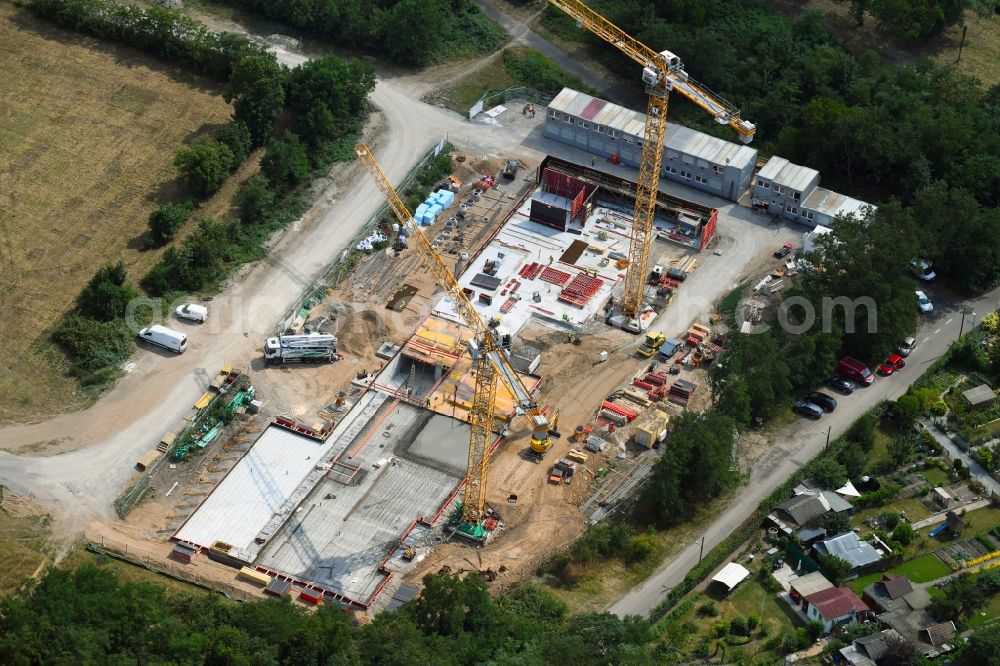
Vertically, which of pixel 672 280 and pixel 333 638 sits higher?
pixel 672 280

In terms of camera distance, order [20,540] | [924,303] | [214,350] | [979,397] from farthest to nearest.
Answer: [924,303] < [214,350] < [979,397] < [20,540]

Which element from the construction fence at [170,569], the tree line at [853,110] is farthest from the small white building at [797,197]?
the construction fence at [170,569]

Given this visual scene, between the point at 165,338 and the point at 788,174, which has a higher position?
the point at 788,174

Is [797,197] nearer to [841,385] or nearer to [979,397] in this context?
[841,385]

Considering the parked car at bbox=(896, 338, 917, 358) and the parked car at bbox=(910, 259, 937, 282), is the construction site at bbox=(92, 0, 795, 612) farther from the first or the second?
the parked car at bbox=(896, 338, 917, 358)

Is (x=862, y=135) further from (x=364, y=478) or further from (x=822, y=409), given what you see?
(x=364, y=478)

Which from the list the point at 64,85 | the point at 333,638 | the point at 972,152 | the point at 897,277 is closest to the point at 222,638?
the point at 333,638

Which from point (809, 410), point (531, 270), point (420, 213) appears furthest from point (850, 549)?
point (420, 213)

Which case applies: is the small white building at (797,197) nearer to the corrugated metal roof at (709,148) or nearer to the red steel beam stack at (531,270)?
the corrugated metal roof at (709,148)
